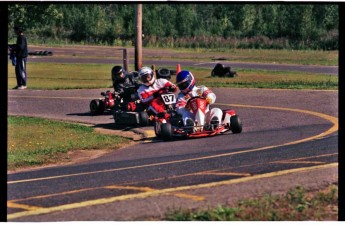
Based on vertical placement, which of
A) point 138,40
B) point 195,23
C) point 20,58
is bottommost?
point 20,58

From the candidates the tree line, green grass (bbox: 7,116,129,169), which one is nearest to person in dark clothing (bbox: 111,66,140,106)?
green grass (bbox: 7,116,129,169)

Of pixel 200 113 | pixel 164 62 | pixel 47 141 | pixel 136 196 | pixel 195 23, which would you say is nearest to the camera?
pixel 136 196

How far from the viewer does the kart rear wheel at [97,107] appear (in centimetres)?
2425

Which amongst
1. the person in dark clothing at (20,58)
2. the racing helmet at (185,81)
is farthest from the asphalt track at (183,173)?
the person in dark clothing at (20,58)

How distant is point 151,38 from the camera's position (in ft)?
63.0

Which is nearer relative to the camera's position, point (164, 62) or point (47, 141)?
point (47, 141)

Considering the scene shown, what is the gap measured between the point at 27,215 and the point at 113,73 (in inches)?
536

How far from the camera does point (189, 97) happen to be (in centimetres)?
1980

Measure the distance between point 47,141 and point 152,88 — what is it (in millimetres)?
3327

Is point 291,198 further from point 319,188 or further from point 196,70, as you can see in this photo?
point 196,70

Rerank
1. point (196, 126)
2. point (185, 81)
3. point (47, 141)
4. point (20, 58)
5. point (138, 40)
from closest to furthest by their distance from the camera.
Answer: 1. point (196, 126)
2. point (47, 141)
3. point (185, 81)
4. point (138, 40)
5. point (20, 58)

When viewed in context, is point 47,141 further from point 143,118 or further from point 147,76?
point 147,76

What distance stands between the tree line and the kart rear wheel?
17.0ft

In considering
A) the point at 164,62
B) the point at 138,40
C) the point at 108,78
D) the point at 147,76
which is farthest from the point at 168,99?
the point at 108,78
